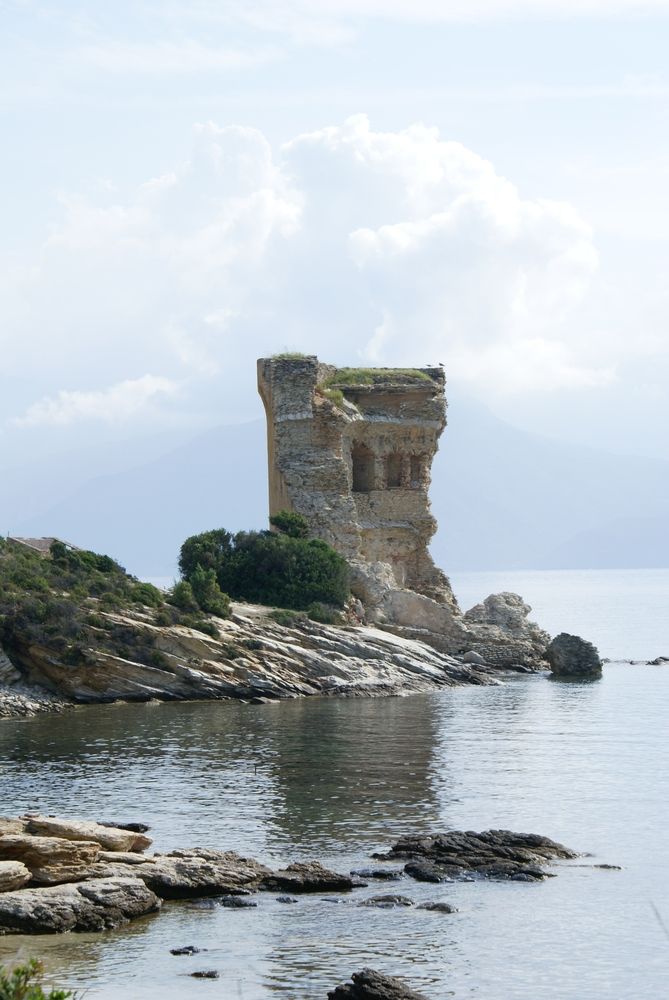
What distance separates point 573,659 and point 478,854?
118 feet

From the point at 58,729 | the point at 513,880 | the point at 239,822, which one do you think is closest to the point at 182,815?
the point at 239,822

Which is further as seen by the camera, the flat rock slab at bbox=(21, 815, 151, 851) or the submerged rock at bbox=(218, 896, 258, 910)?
the flat rock slab at bbox=(21, 815, 151, 851)

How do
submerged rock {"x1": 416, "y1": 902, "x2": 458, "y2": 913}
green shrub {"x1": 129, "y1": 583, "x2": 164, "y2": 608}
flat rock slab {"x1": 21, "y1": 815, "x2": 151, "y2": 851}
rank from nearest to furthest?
submerged rock {"x1": 416, "y1": 902, "x2": 458, "y2": 913} < flat rock slab {"x1": 21, "y1": 815, "x2": 151, "y2": 851} < green shrub {"x1": 129, "y1": 583, "x2": 164, "y2": 608}

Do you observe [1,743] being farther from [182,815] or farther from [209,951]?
[209,951]

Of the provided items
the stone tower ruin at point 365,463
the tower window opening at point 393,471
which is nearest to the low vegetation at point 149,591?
the stone tower ruin at point 365,463

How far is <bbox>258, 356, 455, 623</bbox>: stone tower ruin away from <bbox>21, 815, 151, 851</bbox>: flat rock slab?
3619 cm

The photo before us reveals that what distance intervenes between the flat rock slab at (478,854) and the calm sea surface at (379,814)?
1.61ft

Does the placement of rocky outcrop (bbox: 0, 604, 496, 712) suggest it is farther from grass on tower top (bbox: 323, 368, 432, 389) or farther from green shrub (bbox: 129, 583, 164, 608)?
grass on tower top (bbox: 323, 368, 432, 389)

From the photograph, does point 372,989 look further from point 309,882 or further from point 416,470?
point 416,470

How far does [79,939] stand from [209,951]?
1837mm

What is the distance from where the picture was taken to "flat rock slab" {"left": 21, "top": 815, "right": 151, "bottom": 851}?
21828 millimetres


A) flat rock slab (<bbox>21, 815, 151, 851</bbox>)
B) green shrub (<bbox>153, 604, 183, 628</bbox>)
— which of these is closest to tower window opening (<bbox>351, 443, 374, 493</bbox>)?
green shrub (<bbox>153, 604, 183, 628</bbox>)

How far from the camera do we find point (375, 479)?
64.9 m

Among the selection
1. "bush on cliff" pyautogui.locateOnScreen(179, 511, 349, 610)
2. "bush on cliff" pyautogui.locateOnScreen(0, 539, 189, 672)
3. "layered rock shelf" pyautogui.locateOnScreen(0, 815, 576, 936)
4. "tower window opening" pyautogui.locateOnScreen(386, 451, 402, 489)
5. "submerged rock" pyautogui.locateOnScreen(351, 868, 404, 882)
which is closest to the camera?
"layered rock shelf" pyautogui.locateOnScreen(0, 815, 576, 936)
